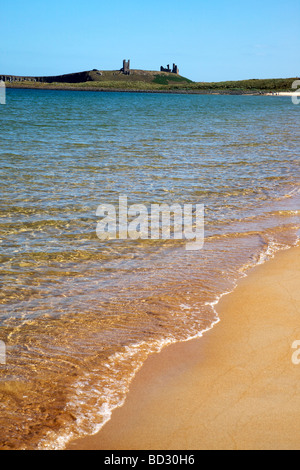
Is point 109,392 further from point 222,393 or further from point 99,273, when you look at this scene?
point 99,273

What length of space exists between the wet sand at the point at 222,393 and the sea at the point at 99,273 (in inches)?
5.9

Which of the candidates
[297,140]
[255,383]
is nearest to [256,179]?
[255,383]

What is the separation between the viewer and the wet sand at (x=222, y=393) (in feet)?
9.34

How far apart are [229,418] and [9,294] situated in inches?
107

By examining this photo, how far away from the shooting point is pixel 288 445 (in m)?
2.78

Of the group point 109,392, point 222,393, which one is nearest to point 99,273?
point 109,392

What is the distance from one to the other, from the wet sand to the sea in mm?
149

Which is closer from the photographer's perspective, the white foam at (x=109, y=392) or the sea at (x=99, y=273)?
the white foam at (x=109, y=392)

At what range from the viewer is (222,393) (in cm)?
327

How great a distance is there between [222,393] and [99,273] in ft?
8.46

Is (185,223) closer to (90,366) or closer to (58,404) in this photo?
(90,366)
